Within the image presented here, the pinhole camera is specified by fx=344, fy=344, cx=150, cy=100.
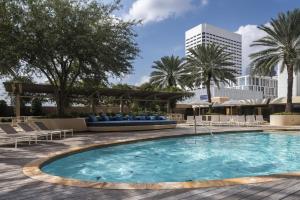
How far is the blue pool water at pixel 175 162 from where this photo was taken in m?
8.73

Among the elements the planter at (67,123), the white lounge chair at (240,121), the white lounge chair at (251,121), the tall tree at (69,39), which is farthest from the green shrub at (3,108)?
the white lounge chair at (251,121)

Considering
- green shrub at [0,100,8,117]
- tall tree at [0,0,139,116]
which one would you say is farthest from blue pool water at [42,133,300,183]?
green shrub at [0,100,8,117]

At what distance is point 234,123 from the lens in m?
27.6

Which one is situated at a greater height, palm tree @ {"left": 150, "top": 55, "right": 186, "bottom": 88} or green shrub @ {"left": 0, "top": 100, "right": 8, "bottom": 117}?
Answer: palm tree @ {"left": 150, "top": 55, "right": 186, "bottom": 88}

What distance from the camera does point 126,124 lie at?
1984cm

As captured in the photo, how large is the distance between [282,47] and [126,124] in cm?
1551

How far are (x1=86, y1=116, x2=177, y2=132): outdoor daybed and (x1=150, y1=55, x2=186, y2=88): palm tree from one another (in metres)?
22.6

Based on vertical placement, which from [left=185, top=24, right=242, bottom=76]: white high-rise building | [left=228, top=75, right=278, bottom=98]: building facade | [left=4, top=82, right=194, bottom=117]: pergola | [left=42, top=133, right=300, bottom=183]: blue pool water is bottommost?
[left=42, top=133, right=300, bottom=183]: blue pool water

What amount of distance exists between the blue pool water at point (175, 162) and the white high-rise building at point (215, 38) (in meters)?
50.9

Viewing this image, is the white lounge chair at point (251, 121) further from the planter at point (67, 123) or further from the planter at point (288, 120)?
the planter at point (67, 123)

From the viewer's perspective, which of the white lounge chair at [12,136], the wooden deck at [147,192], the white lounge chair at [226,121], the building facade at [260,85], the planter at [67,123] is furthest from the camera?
the building facade at [260,85]

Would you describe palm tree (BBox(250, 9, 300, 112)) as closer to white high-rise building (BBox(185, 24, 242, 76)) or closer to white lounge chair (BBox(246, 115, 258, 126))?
white lounge chair (BBox(246, 115, 258, 126))

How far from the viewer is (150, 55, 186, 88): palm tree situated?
148 feet

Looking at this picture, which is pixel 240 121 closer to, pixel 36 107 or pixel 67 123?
pixel 67 123
